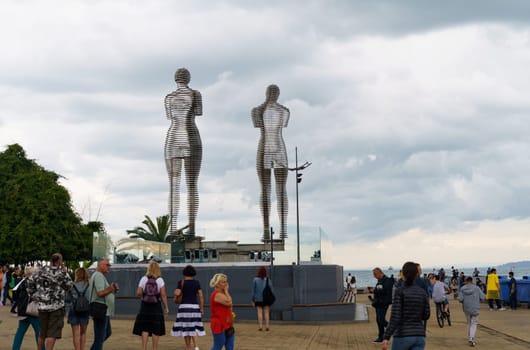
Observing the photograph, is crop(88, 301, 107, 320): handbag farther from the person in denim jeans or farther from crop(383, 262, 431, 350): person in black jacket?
crop(383, 262, 431, 350): person in black jacket

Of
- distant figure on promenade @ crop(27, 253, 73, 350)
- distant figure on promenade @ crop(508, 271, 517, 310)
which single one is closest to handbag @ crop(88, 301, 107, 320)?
distant figure on promenade @ crop(27, 253, 73, 350)

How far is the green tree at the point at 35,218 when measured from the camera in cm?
4687

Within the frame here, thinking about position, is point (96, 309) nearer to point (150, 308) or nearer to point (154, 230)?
point (150, 308)

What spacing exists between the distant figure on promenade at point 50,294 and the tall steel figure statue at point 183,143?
20.5m

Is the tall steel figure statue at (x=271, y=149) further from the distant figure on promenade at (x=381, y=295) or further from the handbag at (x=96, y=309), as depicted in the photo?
the handbag at (x=96, y=309)

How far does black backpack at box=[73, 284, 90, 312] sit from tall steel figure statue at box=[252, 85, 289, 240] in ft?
70.3

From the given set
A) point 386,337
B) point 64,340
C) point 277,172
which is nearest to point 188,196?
point 277,172

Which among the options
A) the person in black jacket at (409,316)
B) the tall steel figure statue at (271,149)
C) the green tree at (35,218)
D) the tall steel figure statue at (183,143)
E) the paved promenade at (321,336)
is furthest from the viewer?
the green tree at (35,218)

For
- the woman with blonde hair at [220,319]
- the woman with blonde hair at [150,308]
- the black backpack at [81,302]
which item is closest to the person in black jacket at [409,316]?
the woman with blonde hair at [220,319]

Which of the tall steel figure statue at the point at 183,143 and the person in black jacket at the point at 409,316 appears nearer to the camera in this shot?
the person in black jacket at the point at 409,316

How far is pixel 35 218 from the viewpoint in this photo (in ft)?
157

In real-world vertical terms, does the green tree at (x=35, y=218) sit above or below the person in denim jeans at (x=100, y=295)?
above

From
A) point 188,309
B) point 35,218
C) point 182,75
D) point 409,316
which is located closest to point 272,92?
point 182,75

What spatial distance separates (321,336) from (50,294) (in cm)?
905
